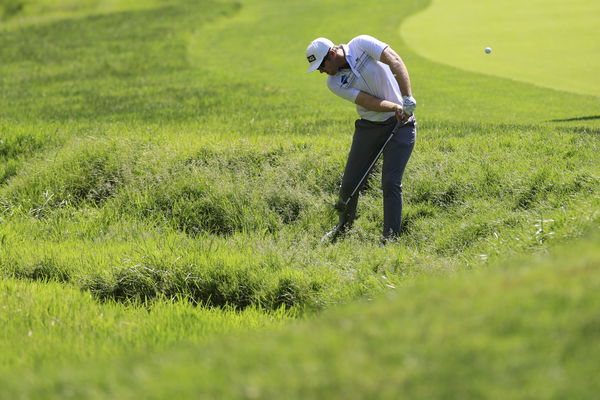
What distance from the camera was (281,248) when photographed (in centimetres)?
686

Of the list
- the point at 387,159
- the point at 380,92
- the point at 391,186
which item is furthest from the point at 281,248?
the point at 380,92

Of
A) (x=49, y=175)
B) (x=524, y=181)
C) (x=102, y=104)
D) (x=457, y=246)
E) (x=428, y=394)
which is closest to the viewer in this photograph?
(x=428, y=394)

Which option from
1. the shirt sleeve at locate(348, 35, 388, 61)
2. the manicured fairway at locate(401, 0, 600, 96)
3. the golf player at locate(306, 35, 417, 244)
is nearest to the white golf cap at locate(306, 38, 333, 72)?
the golf player at locate(306, 35, 417, 244)

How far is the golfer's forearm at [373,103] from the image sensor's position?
6641 mm

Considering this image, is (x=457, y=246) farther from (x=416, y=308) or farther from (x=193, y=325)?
(x=416, y=308)

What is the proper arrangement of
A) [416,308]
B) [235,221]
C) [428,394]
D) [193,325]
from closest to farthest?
1. [428,394]
2. [416,308]
3. [193,325]
4. [235,221]

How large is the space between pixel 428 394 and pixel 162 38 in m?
24.3

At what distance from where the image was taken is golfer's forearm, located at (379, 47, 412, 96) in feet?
21.8

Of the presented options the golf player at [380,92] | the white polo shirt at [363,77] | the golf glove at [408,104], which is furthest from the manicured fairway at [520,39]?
the golf glove at [408,104]

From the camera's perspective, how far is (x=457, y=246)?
6.72 meters

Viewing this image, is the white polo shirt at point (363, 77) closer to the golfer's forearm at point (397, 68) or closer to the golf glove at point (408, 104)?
the golfer's forearm at point (397, 68)

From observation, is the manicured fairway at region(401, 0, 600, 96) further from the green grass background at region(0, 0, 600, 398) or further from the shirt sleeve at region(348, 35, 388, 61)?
the shirt sleeve at region(348, 35, 388, 61)

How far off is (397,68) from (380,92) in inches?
11.6

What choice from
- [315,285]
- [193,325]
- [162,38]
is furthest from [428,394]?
[162,38]
